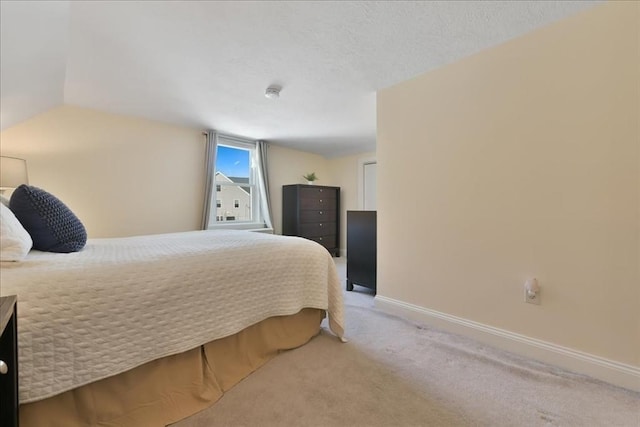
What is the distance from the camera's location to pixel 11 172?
2.15 m

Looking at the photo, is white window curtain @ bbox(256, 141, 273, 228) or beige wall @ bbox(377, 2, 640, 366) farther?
white window curtain @ bbox(256, 141, 273, 228)

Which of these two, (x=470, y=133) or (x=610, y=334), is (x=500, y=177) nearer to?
(x=470, y=133)

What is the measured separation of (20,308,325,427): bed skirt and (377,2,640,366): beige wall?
1370 mm

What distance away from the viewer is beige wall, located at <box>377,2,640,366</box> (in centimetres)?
142

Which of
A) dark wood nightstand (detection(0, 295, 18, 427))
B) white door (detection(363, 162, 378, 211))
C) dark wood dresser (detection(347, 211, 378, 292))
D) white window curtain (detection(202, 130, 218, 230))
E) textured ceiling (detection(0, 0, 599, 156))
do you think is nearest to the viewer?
dark wood nightstand (detection(0, 295, 18, 427))

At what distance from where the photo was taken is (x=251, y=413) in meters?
1.21

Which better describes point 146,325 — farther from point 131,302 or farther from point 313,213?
point 313,213

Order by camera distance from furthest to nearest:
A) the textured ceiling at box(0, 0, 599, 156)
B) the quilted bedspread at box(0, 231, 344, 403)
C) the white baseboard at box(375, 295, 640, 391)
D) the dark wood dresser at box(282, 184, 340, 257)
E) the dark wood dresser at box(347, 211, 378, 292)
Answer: the dark wood dresser at box(282, 184, 340, 257) < the dark wood dresser at box(347, 211, 378, 292) < the textured ceiling at box(0, 0, 599, 156) < the white baseboard at box(375, 295, 640, 391) < the quilted bedspread at box(0, 231, 344, 403)

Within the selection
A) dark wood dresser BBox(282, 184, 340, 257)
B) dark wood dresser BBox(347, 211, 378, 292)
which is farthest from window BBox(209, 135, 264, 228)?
dark wood dresser BBox(347, 211, 378, 292)

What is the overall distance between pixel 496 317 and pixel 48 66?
3.70m

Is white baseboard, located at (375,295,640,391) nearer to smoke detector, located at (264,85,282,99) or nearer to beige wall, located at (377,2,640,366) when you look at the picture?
beige wall, located at (377,2,640,366)

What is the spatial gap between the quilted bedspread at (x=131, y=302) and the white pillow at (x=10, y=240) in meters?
0.04

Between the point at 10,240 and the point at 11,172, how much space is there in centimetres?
173

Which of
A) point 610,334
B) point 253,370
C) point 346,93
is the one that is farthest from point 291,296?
point 346,93
